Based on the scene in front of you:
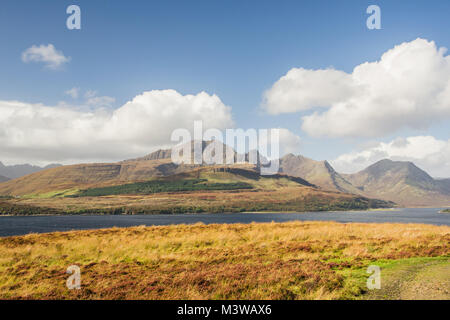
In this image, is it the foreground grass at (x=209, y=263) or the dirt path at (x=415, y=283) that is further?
the foreground grass at (x=209, y=263)

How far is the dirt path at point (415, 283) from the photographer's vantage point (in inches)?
448

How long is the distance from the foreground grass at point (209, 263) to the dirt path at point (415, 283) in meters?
0.57

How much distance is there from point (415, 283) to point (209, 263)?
10358 millimetres

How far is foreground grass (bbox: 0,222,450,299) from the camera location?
492 inches

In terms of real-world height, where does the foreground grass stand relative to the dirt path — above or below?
below

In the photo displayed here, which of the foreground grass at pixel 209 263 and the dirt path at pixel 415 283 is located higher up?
the dirt path at pixel 415 283

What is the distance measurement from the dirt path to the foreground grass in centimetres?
57

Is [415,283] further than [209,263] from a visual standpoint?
No

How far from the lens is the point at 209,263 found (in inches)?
692

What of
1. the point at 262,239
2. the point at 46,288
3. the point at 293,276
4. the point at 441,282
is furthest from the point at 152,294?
the point at 262,239
